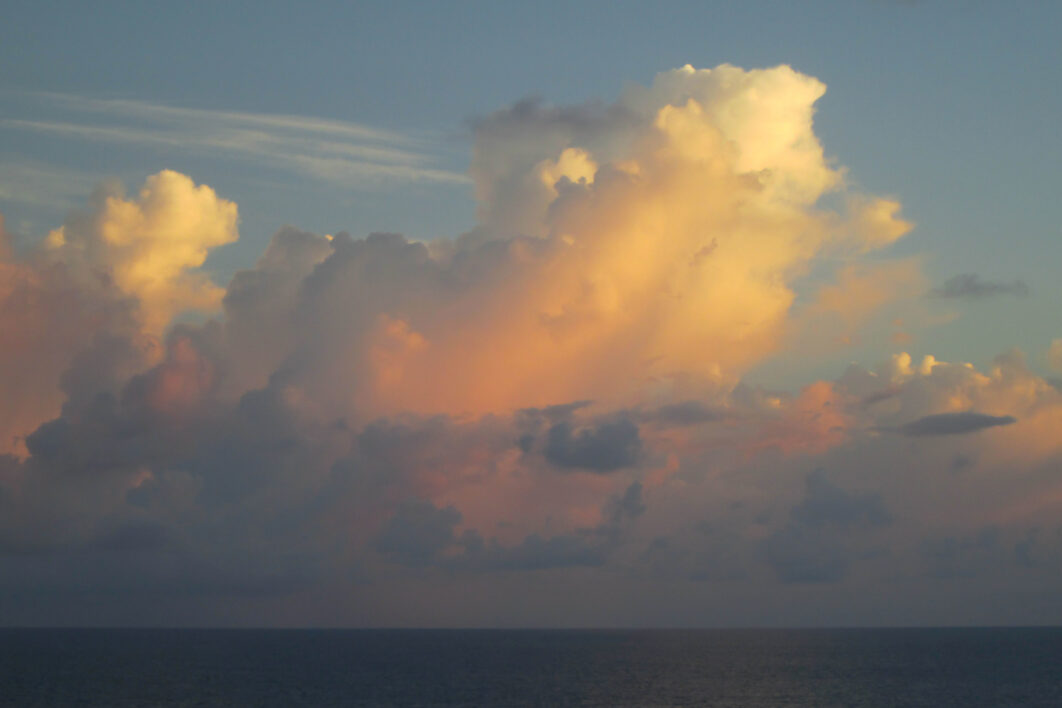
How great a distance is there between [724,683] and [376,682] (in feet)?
197

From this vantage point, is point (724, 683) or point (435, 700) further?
point (724, 683)

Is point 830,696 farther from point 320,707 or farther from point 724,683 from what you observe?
point 320,707

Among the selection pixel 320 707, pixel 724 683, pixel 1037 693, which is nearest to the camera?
pixel 320 707

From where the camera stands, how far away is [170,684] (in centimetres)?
16050

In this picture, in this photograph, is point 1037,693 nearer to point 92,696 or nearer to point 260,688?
point 260,688

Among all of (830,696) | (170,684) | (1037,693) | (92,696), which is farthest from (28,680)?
(1037,693)

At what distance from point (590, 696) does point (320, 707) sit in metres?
40.5

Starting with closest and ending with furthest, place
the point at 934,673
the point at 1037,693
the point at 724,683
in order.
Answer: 1. the point at 1037,693
2. the point at 724,683
3. the point at 934,673

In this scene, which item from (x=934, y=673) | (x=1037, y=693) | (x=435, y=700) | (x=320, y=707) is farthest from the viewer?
(x=934, y=673)

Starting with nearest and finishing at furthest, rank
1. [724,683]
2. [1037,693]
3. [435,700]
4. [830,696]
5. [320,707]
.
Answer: [320,707]
[435,700]
[830,696]
[1037,693]
[724,683]

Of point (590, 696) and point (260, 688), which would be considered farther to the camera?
point (260, 688)

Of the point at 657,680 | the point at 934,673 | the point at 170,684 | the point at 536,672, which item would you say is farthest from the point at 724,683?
the point at 170,684

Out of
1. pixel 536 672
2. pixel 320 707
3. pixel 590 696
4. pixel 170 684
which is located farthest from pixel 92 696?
pixel 536 672

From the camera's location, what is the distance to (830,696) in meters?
146
